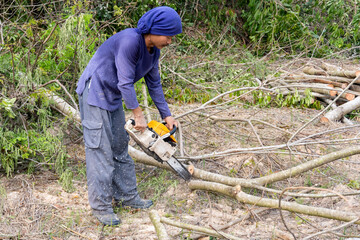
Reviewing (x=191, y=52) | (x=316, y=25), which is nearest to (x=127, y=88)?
(x=191, y=52)

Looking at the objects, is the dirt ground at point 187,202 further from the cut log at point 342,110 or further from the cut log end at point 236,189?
the cut log at point 342,110

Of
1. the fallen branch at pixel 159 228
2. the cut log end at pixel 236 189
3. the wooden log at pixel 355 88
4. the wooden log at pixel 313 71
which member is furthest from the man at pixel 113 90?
the wooden log at pixel 313 71

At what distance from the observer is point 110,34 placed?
7.53 meters

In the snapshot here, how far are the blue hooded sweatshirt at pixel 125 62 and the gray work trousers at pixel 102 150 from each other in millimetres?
97

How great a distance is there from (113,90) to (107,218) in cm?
113

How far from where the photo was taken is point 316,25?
9.75 metres

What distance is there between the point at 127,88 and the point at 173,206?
1.32 meters

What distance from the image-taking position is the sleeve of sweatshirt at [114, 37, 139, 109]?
312cm

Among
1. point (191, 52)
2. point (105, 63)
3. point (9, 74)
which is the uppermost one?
point (105, 63)

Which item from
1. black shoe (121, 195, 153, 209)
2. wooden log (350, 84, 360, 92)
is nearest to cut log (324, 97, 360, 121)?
wooden log (350, 84, 360, 92)

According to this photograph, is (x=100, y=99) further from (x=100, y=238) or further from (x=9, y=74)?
(x=9, y=74)

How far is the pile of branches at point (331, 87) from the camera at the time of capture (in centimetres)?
610

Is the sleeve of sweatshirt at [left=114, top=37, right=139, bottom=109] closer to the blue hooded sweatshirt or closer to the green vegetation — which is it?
the blue hooded sweatshirt

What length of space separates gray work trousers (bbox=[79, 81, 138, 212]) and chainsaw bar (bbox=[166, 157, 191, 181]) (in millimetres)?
432
